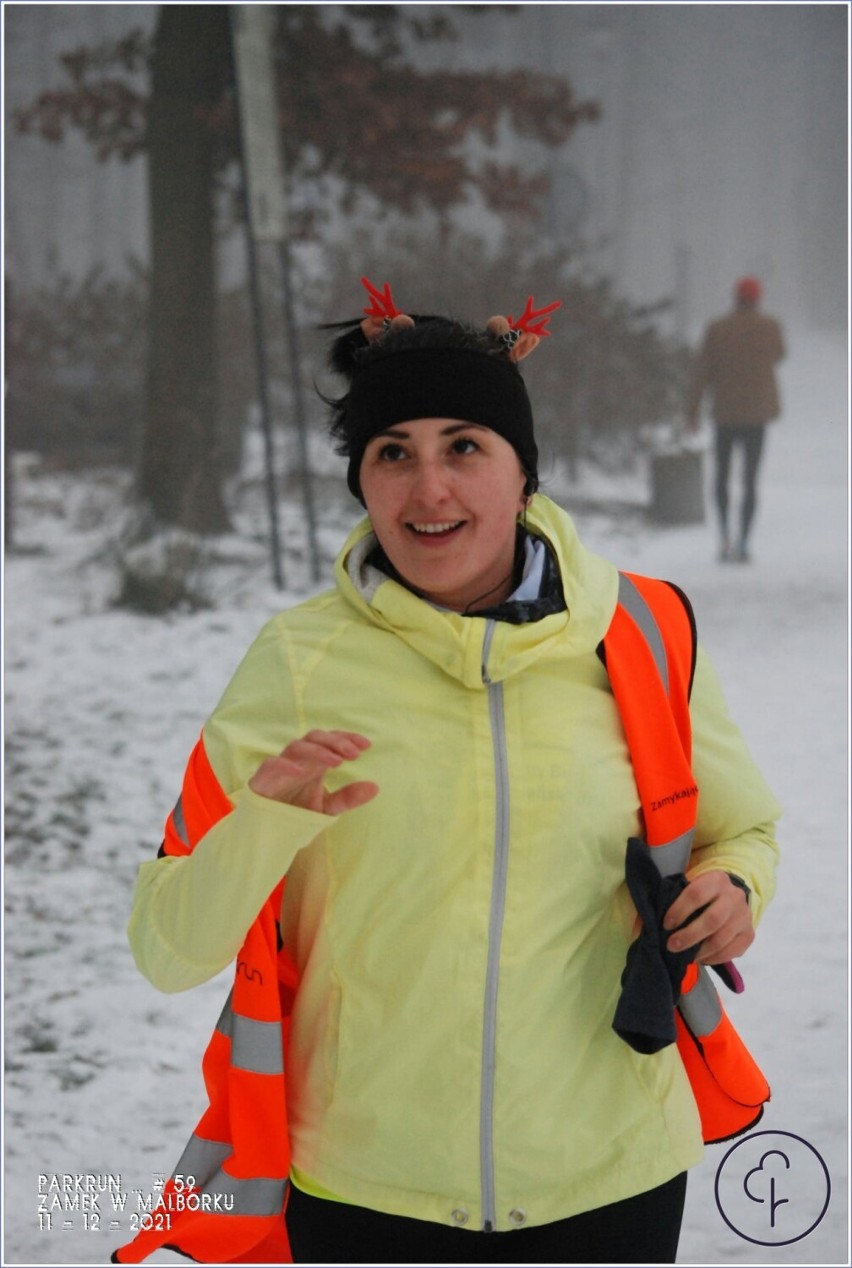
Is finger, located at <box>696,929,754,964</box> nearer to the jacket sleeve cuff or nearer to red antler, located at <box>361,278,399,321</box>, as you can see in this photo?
the jacket sleeve cuff

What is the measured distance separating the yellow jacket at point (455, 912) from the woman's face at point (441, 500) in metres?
0.05

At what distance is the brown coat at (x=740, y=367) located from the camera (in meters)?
8.12

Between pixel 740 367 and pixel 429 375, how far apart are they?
707 cm

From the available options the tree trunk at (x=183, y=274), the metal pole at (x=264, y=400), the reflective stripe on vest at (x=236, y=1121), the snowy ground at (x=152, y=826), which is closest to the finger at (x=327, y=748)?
the reflective stripe on vest at (x=236, y=1121)

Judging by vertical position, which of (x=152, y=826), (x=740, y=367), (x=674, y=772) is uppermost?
(x=740, y=367)

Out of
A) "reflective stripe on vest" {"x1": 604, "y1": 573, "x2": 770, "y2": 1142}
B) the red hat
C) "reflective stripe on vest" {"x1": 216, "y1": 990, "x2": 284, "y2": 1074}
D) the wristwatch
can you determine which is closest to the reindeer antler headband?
"reflective stripe on vest" {"x1": 604, "y1": 573, "x2": 770, "y2": 1142}

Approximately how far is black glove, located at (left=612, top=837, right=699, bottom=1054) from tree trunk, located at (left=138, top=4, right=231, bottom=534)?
6226 millimetres

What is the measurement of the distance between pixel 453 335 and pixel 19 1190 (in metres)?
2.17

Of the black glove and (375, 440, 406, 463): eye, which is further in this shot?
(375, 440, 406, 463): eye

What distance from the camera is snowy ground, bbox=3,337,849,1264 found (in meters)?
2.92

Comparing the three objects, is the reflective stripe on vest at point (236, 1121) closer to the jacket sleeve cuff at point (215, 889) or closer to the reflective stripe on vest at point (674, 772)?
the jacket sleeve cuff at point (215, 889)

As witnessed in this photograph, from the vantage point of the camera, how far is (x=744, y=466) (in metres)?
8.27

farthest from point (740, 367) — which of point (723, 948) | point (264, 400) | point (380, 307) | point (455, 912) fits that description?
point (455, 912)

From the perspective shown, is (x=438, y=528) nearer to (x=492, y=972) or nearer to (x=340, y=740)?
(x=340, y=740)
